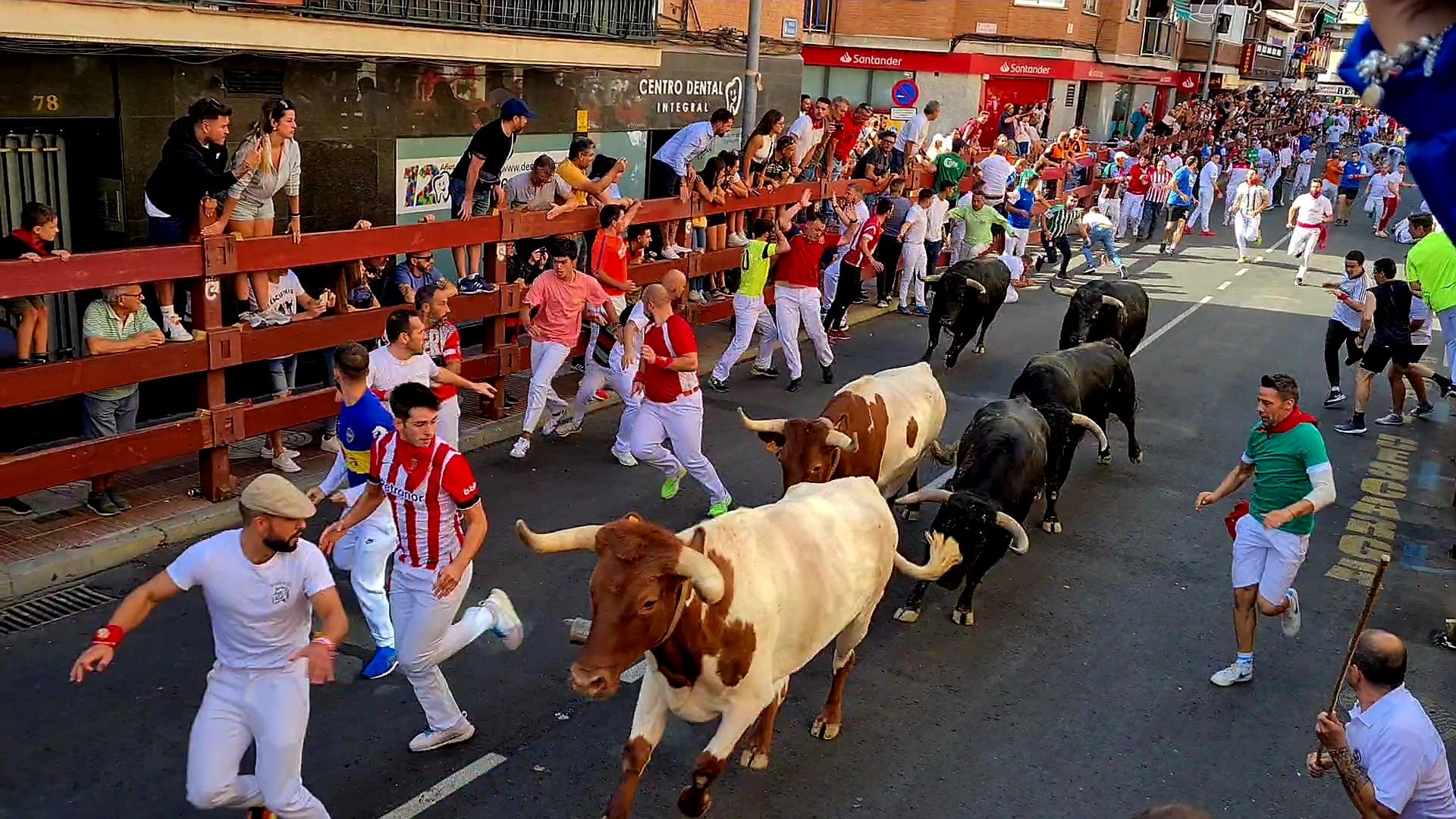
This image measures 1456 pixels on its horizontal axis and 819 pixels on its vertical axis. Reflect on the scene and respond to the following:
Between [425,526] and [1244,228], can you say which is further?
[1244,228]

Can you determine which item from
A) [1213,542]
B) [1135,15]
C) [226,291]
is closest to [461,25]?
[226,291]

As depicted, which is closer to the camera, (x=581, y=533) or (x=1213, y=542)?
(x=581, y=533)

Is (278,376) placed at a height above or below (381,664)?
above

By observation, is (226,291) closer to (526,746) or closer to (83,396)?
(83,396)

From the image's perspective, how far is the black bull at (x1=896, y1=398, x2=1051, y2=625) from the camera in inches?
304

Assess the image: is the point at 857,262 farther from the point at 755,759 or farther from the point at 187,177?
the point at 755,759

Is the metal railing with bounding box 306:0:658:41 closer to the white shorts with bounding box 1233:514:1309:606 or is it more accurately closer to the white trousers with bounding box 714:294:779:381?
the white trousers with bounding box 714:294:779:381

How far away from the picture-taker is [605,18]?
16.6m

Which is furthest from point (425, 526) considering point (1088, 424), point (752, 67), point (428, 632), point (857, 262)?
point (752, 67)

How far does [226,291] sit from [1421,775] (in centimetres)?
968

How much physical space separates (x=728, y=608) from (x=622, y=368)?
5284mm

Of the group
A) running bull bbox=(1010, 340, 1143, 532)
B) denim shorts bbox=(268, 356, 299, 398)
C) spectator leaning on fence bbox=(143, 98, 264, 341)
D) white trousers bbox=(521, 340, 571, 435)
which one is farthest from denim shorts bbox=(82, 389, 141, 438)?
running bull bbox=(1010, 340, 1143, 532)

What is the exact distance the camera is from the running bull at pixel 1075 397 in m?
9.84

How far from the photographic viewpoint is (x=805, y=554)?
234 inches
